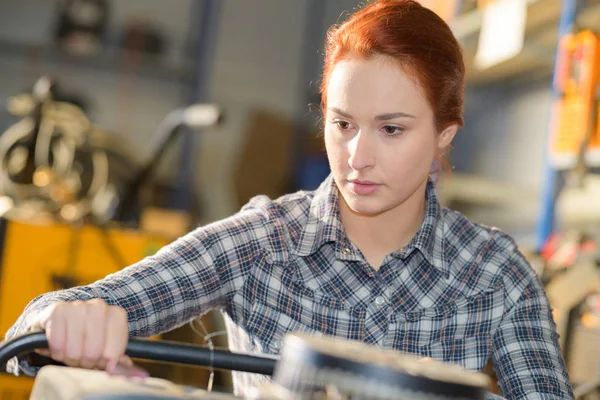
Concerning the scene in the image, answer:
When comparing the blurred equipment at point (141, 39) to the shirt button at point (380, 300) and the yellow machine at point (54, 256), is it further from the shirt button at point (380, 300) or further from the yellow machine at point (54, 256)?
the shirt button at point (380, 300)

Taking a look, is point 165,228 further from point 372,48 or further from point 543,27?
point 372,48

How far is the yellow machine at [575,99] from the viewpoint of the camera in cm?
210

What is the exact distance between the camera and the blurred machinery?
1943 mm

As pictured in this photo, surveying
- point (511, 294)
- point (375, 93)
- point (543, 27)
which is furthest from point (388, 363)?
point (543, 27)

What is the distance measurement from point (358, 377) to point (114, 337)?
1.08ft

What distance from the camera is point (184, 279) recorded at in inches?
45.9

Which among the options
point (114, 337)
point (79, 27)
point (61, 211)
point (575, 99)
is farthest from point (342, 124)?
point (79, 27)

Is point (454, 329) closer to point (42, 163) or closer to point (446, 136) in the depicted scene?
point (446, 136)

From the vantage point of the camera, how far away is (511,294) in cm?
131

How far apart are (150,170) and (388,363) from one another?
1.96m

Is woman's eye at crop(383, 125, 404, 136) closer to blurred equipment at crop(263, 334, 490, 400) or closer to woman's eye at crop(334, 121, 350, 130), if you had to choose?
woman's eye at crop(334, 121, 350, 130)

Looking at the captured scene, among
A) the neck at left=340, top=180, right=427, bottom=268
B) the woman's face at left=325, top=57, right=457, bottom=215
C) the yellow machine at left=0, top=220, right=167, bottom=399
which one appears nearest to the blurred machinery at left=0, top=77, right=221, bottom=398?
the yellow machine at left=0, top=220, right=167, bottom=399

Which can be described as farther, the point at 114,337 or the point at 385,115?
the point at 385,115

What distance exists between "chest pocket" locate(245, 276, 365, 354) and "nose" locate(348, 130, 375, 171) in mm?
217
